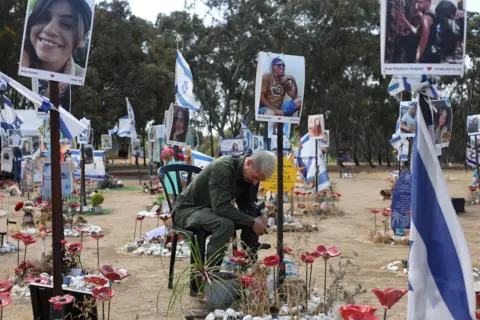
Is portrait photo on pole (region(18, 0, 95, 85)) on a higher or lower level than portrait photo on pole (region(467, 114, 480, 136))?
higher

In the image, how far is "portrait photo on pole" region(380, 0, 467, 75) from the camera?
2.77 metres

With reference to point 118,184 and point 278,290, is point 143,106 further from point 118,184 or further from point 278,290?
point 278,290

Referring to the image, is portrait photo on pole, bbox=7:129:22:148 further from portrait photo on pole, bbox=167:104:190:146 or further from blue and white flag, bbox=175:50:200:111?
portrait photo on pole, bbox=167:104:190:146

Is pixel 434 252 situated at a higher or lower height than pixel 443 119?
lower

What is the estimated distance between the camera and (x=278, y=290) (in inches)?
159

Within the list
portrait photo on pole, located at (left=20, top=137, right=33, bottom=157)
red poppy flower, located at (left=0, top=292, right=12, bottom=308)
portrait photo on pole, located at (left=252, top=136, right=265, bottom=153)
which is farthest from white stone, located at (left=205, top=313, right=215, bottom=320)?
portrait photo on pole, located at (left=252, top=136, right=265, bottom=153)

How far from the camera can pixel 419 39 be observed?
282 centimetres

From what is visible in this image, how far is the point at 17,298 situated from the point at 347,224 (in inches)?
263

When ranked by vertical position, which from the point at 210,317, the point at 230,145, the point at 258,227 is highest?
the point at 230,145

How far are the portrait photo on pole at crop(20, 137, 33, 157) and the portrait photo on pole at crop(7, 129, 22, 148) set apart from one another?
226 millimetres

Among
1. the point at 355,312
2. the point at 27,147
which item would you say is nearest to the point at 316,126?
the point at 27,147

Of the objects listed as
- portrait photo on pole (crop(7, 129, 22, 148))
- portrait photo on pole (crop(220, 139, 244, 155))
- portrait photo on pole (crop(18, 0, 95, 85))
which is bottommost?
portrait photo on pole (crop(220, 139, 244, 155))

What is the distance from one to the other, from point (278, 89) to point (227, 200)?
4.08ft

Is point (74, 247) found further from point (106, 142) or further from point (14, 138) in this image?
point (106, 142)
